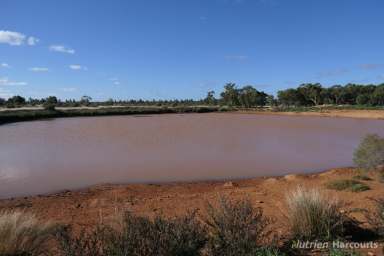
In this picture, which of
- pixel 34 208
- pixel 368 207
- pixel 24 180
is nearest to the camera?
pixel 368 207

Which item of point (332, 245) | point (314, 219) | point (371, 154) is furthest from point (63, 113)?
point (332, 245)

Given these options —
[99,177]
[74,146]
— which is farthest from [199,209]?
[74,146]

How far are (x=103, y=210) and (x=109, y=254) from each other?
3416 mm

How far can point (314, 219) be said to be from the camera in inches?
164

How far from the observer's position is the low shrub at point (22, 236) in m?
3.59

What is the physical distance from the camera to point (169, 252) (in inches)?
125

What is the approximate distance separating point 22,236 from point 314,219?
3.44 meters

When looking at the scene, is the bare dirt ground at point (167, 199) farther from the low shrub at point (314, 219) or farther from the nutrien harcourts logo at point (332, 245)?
the nutrien harcourts logo at point (332, 245)

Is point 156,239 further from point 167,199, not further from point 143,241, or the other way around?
point 167,199

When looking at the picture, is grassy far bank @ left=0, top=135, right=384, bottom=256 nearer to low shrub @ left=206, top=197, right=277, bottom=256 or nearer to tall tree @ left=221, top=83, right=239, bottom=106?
low shrub @ left=206, top=197, right=277, bottom=256

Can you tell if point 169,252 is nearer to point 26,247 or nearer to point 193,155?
point 26,247

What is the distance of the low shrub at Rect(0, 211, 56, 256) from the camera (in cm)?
359

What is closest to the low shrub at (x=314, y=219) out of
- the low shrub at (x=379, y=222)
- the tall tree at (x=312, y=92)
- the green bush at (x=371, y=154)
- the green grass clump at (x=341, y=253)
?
the low shrub at (x=379, y=222)

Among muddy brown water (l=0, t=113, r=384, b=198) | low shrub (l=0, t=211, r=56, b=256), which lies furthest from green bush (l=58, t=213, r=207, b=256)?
muddy brown water (l=0, t=113, r=384, b=198)
